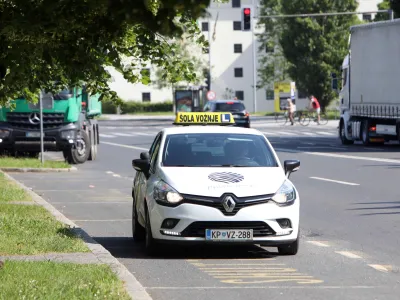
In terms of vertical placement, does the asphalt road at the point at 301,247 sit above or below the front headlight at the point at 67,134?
below

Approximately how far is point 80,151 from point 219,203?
22228 mm

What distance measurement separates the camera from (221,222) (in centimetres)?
1208

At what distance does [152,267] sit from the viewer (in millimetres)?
11602

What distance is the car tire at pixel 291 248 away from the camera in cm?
1252

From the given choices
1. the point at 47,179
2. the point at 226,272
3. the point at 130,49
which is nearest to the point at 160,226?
the point at 226,272

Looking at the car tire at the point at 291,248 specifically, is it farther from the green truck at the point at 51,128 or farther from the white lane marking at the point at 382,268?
the green truck at the point at 51,128

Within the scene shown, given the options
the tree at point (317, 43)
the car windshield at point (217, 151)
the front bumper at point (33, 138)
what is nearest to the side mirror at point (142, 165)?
the car windshield at point (217, 151)

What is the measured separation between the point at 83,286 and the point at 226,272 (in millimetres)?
2485

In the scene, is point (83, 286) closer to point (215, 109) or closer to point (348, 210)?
point (348, 210)

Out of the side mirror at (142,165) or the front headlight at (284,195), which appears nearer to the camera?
the front headlight at (284,195)

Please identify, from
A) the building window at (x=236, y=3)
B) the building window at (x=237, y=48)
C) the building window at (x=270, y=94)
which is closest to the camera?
the building window at (x=270, y=94)

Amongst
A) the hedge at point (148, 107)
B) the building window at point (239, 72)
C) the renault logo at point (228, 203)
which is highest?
the building window at point (239, 72)

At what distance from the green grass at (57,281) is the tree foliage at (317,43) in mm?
79954

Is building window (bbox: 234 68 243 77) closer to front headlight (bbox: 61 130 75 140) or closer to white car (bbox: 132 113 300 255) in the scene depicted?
front headlight (bbox: 61 130 75 140)
